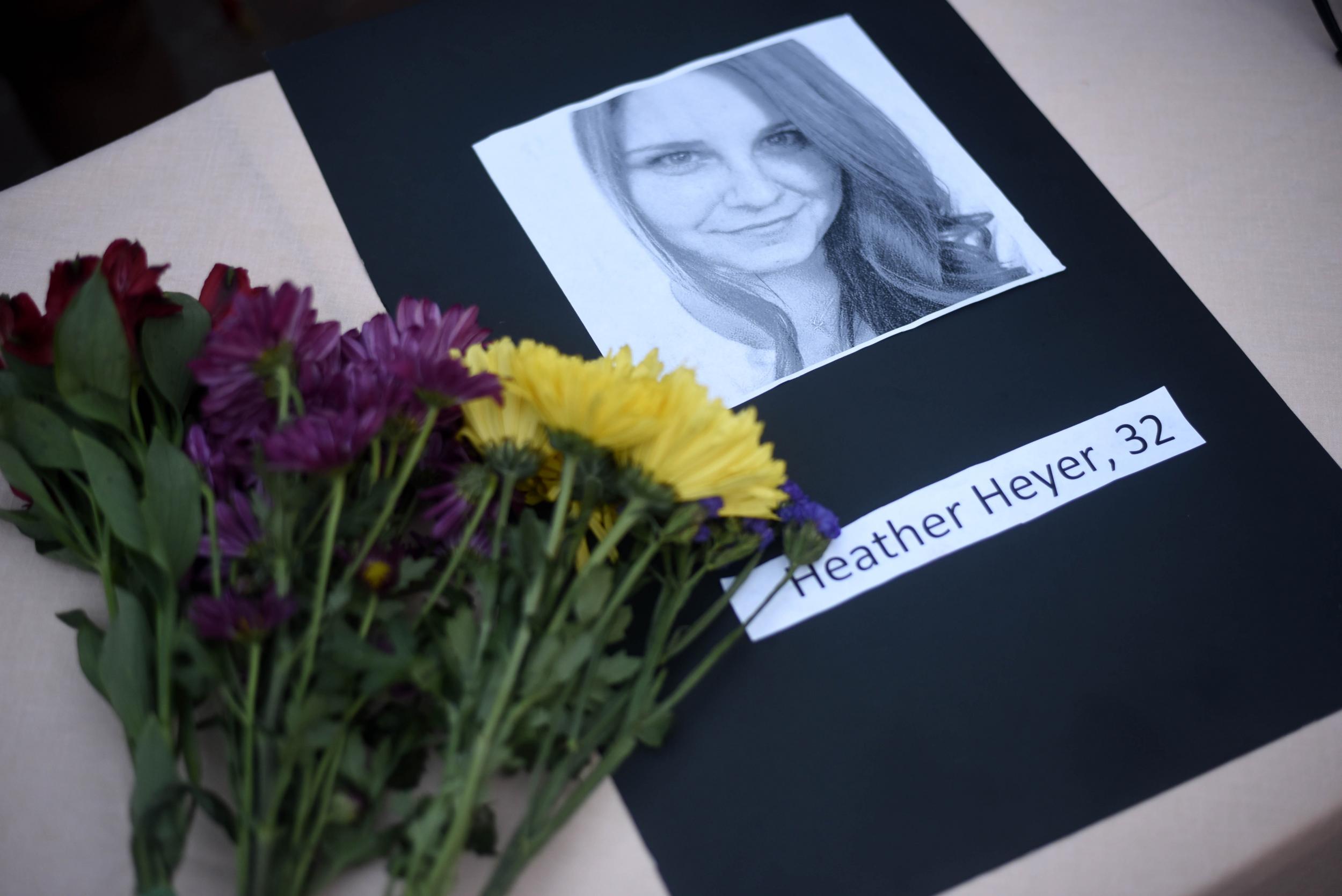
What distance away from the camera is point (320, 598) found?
47cm

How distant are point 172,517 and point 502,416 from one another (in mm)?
176

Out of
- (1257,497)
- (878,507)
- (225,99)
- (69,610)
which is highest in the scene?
(225,99)

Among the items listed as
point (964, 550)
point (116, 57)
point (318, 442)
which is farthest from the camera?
point (116, 57)

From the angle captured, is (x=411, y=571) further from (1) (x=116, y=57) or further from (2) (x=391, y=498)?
(1) (x=116, y=57)

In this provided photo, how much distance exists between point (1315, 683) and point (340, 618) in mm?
590

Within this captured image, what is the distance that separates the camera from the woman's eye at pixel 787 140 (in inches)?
32.5

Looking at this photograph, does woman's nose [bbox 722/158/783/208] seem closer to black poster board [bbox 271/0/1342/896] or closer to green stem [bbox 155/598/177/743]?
black poster board [bbox 271/0/1342/896]

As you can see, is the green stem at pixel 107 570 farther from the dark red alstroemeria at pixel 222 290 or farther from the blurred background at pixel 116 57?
the blurred background at pixel 116 57

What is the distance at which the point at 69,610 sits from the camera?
1.96 feet

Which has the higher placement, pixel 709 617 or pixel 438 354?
pixel 438 354

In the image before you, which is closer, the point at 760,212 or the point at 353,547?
the point at 353,547

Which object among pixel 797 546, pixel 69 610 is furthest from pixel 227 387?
pixel 797 546

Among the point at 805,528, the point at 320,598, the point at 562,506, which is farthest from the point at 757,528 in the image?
the point at 320,598

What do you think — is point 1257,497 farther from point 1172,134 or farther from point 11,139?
point 11,139
